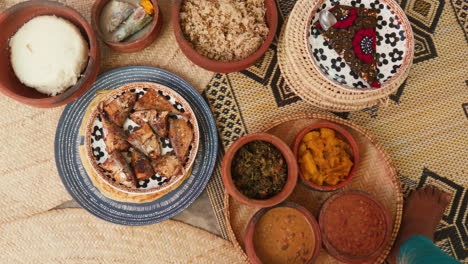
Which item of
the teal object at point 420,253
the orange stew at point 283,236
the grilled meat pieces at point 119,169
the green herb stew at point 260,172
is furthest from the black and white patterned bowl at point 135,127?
the teal object at point 420,253

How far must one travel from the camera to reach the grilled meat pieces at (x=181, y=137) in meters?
1.75

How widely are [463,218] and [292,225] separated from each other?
1156mm

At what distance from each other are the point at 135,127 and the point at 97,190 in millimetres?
417

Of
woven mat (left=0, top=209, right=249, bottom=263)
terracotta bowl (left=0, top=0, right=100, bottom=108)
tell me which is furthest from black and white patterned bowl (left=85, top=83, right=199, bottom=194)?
woven mat (left=0, top=209, right=249, bottom=263)

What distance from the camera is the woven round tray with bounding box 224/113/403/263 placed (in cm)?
192

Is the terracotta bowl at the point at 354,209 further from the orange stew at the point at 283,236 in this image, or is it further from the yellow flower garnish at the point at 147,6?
the yellow flower garnish at the point at 147,6

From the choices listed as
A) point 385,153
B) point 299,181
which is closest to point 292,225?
point 299,181

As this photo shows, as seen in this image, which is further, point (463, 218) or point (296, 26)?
point (463, 218)

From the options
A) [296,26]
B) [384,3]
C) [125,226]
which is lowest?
[125,226]

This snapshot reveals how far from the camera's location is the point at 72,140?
187 centimetres

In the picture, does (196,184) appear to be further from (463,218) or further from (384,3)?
(463,218)

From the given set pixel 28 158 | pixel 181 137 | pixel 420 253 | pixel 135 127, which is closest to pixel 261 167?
pixel 181 137

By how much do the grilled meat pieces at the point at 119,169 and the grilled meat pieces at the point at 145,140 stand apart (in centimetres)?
11

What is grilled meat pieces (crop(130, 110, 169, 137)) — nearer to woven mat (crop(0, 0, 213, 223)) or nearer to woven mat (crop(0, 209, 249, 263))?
woven mat (crop(0, 0, 213, 223))
